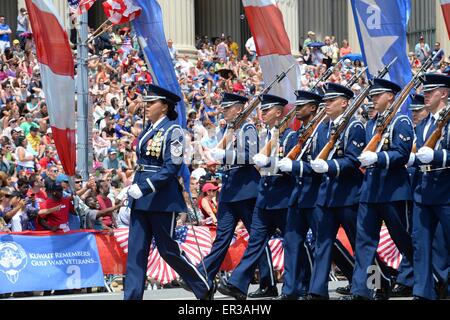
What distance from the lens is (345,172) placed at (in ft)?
36.7

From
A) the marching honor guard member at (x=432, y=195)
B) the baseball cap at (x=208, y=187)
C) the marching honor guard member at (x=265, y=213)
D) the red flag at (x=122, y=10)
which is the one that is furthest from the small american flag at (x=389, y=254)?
the red flag at (x=122, y=10)

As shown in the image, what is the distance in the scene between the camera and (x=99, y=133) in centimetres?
2072

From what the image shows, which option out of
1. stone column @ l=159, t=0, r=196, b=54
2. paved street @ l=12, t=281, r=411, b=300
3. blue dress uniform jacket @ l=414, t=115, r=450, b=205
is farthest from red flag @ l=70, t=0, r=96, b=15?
stone column @ l=159, t=0, r=196, b=54

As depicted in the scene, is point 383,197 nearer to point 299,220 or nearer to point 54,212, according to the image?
point 299,220

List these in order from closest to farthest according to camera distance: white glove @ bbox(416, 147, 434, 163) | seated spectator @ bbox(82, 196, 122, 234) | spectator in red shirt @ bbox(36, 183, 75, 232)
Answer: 1. white glove @ bbox(416, 147, 434, 163)
2. spectator in red shirt @ bbox(36, 183, 75, 232)
3. seated spectator @ bbox(82, 196, 122, 234)

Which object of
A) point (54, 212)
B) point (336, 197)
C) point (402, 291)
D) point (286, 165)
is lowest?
point (402, 291)

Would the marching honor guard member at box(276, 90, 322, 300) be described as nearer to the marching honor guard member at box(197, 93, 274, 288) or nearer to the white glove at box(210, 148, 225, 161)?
the marching honor guard member at box(197, 93, 274, 288)

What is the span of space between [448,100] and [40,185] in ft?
20.1

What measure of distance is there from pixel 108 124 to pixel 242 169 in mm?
8883

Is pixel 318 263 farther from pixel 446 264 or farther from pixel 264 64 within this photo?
pixel 264 64

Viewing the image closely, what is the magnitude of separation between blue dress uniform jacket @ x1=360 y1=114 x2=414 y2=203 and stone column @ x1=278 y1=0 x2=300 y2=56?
20.1 m

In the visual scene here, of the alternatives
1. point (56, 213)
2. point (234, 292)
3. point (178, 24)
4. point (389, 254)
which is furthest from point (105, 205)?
point (178, 24)

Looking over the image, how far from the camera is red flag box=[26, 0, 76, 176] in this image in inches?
558
